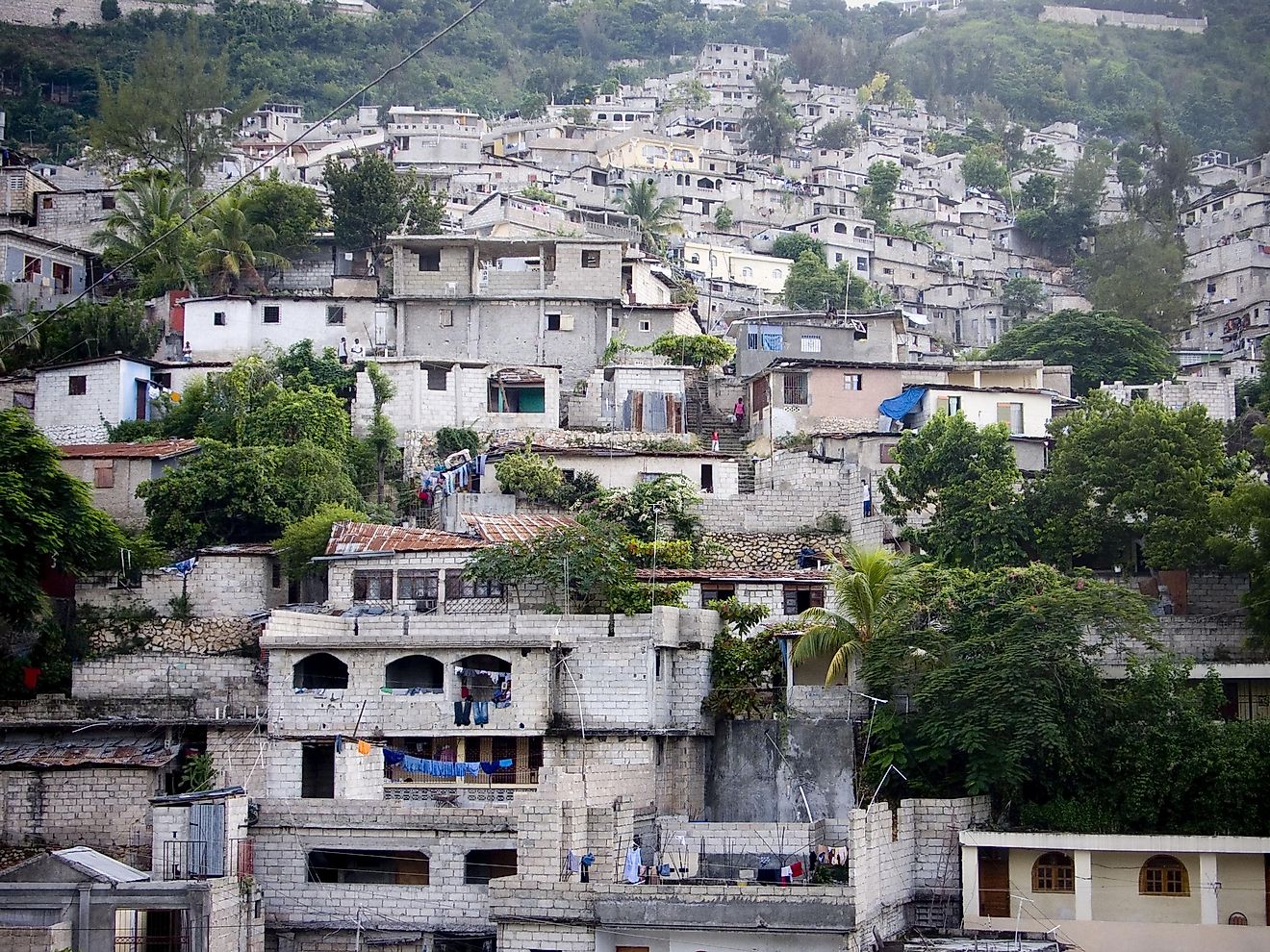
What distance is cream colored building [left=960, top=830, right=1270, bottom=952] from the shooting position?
23750 millimetres

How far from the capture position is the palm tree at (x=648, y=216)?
5500cm

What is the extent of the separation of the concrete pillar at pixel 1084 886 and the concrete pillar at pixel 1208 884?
4.55 feet

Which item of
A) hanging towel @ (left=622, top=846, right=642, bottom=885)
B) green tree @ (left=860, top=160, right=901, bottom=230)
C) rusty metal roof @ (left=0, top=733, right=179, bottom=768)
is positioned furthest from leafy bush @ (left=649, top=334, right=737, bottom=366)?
green tree @ (left=860, top=160, right=901, bottom=230)

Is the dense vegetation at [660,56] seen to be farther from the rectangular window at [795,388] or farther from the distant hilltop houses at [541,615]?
the rectangular window at [795,388]

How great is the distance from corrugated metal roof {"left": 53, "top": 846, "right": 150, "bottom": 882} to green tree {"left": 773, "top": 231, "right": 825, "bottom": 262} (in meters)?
42.5

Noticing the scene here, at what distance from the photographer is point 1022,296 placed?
63.6 m

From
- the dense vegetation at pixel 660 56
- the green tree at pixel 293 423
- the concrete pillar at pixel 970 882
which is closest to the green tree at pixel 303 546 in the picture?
the green tree at pixel 293 423

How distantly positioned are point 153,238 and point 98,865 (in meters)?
22.2

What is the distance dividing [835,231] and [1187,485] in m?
37.7

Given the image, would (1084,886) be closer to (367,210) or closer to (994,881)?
(994,881)

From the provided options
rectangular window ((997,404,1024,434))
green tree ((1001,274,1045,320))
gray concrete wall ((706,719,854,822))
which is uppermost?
green tree ((1001,274,1045,320))

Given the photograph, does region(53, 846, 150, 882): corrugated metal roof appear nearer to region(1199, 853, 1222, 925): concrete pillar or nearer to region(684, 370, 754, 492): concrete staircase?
region(1199, 853, 1222, 925): concrete pillar

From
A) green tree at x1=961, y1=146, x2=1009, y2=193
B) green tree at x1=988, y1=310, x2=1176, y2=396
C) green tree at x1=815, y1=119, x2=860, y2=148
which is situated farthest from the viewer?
green tree at x1=815, y1=119, x2=860, y2=148

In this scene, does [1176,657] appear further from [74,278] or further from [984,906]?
[74,278]
